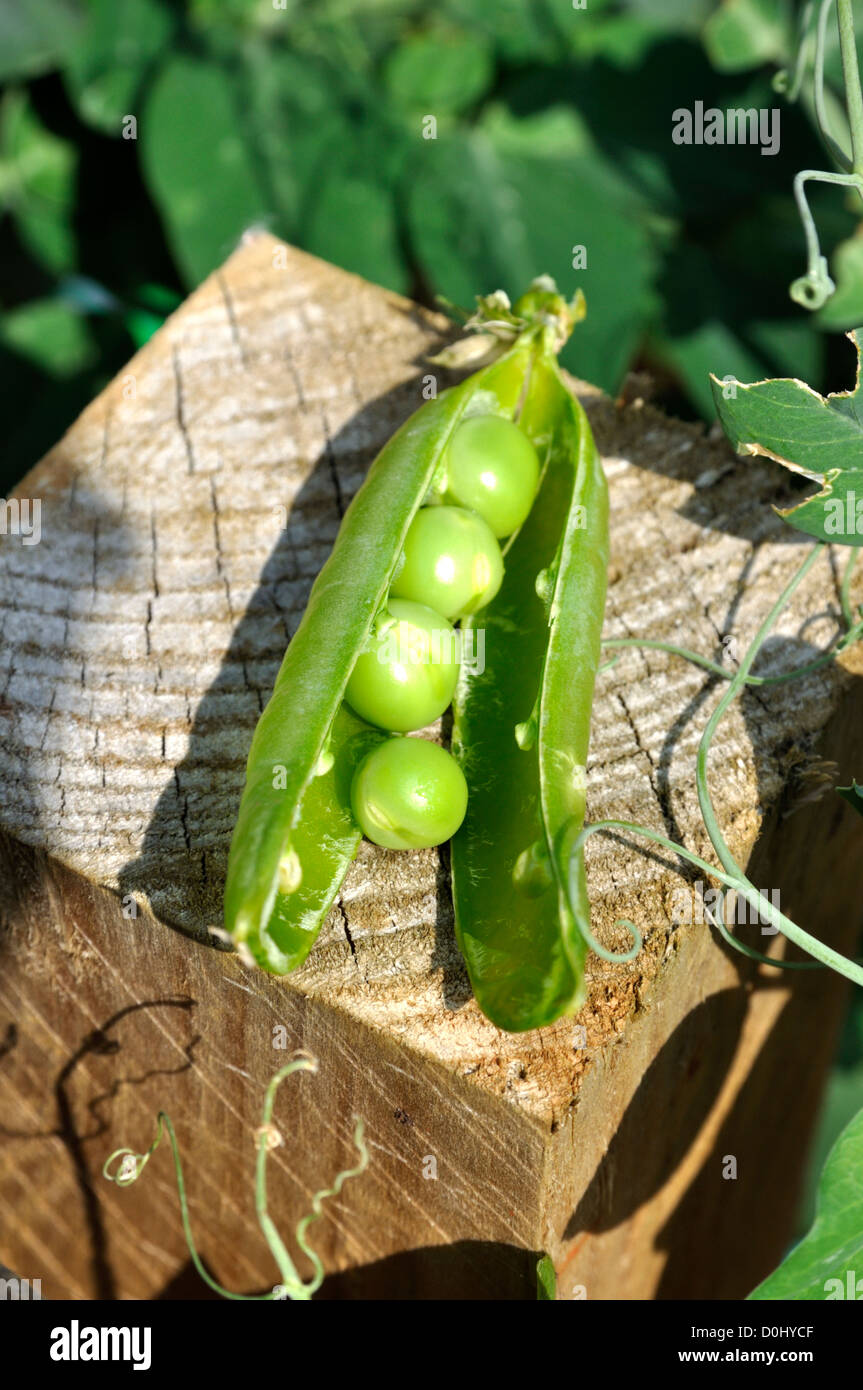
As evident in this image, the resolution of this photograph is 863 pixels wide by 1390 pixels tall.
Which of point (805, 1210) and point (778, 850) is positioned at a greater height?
point (778, 850)

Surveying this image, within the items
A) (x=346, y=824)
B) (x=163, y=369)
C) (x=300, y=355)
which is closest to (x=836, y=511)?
(x=346, y=824)

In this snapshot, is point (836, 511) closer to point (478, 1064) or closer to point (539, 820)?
point (539, 820)

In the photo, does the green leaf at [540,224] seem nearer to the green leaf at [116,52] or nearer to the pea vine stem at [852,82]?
the green leaf at [116,52]

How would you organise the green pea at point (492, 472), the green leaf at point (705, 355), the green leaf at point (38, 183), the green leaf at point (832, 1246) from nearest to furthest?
the green leaf at point (832, 1246)
the green pea at point (492, 472)
the green leaf at point (705, 355)
the green leaf at point (38, 183)

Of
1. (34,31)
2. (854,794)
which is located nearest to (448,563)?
(854,794)

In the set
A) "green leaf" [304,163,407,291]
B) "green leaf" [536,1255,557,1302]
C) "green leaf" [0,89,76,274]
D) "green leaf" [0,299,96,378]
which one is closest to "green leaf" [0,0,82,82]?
"green leaf" [0,89,76,274]
